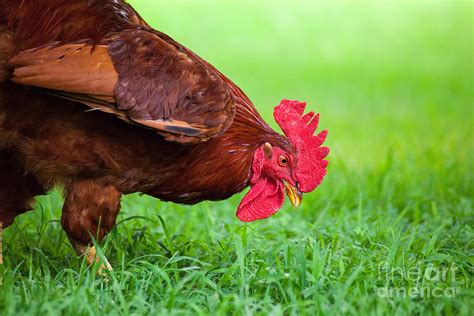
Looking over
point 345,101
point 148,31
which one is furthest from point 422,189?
point 345,101

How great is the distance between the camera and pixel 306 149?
430 cm

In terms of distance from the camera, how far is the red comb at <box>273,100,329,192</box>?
4281 millimetres

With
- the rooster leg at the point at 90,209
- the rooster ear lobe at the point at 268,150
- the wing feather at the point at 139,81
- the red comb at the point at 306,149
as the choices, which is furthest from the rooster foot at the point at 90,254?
the red comb at the point at 306,149

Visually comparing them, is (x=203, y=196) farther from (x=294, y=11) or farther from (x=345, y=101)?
(x=294, y=11)

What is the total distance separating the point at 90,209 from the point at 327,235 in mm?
1598

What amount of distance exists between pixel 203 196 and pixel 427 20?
40.7 feet

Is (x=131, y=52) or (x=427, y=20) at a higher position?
(x=427, y=20)

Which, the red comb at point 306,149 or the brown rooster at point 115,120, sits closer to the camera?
the brown rooster at point 115,120

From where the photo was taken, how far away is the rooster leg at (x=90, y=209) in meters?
4.05

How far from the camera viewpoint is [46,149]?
3990mm

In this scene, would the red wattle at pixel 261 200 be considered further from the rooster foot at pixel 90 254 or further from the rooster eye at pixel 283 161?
the rooster foot at pixel 90 254

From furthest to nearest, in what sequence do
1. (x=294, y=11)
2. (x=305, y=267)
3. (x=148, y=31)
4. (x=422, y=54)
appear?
1. (x=294, y=11)
2. (x=422, y=54)
3. (x=148, y=31)
4. (x=305, y=267)

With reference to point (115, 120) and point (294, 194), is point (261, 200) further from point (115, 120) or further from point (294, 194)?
point (115, 120)

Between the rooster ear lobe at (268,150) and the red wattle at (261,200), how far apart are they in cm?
13
